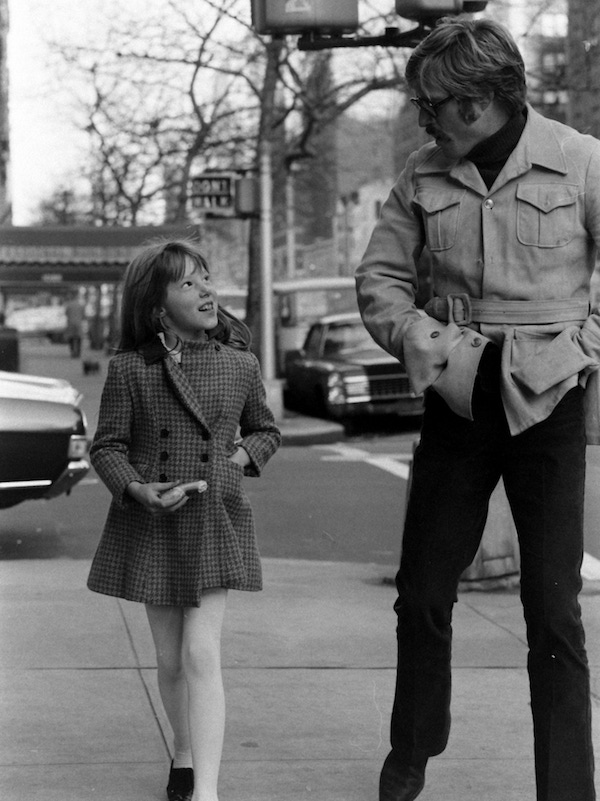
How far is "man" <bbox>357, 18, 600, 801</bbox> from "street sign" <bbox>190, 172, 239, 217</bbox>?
1392 centimetres

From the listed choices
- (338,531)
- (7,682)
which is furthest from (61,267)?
(7,682)

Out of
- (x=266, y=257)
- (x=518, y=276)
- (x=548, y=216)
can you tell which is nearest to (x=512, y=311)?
(x=518, y=276)

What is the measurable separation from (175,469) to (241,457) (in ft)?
0.58

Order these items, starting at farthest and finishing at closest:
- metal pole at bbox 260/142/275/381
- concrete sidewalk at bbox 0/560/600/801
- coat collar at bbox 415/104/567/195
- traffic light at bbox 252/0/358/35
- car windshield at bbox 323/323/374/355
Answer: car windshield at bbox 323/323/374/355 < metal pole at bbox 260/142/275/381 < traffic light at bbox 252/0/358/35 < concrete sidewalk at bbox 0/560/600/801 < coat collar at bbox 415/104/567/195

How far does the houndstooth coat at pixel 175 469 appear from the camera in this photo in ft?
11.2

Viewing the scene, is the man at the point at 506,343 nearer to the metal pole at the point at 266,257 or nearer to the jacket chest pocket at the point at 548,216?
the jacket chest pocket at the point at 548,216

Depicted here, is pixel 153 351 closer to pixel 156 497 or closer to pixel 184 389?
pixel 184 389

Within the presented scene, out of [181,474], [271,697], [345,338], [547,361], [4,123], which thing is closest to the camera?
[547,361]

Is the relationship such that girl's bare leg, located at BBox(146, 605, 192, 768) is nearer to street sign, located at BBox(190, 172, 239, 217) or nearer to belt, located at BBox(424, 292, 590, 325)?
belt, located at BBox(424, 292, 590, 325)

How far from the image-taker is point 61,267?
38.2 metres

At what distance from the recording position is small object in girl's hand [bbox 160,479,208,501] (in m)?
3.30

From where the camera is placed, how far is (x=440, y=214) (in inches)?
131

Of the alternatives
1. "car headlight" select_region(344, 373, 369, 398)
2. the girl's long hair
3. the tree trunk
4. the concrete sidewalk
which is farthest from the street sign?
the girl's long hair

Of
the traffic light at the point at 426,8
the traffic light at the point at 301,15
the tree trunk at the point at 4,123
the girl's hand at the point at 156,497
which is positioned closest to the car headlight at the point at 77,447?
the traffic light at the point at 301,15
